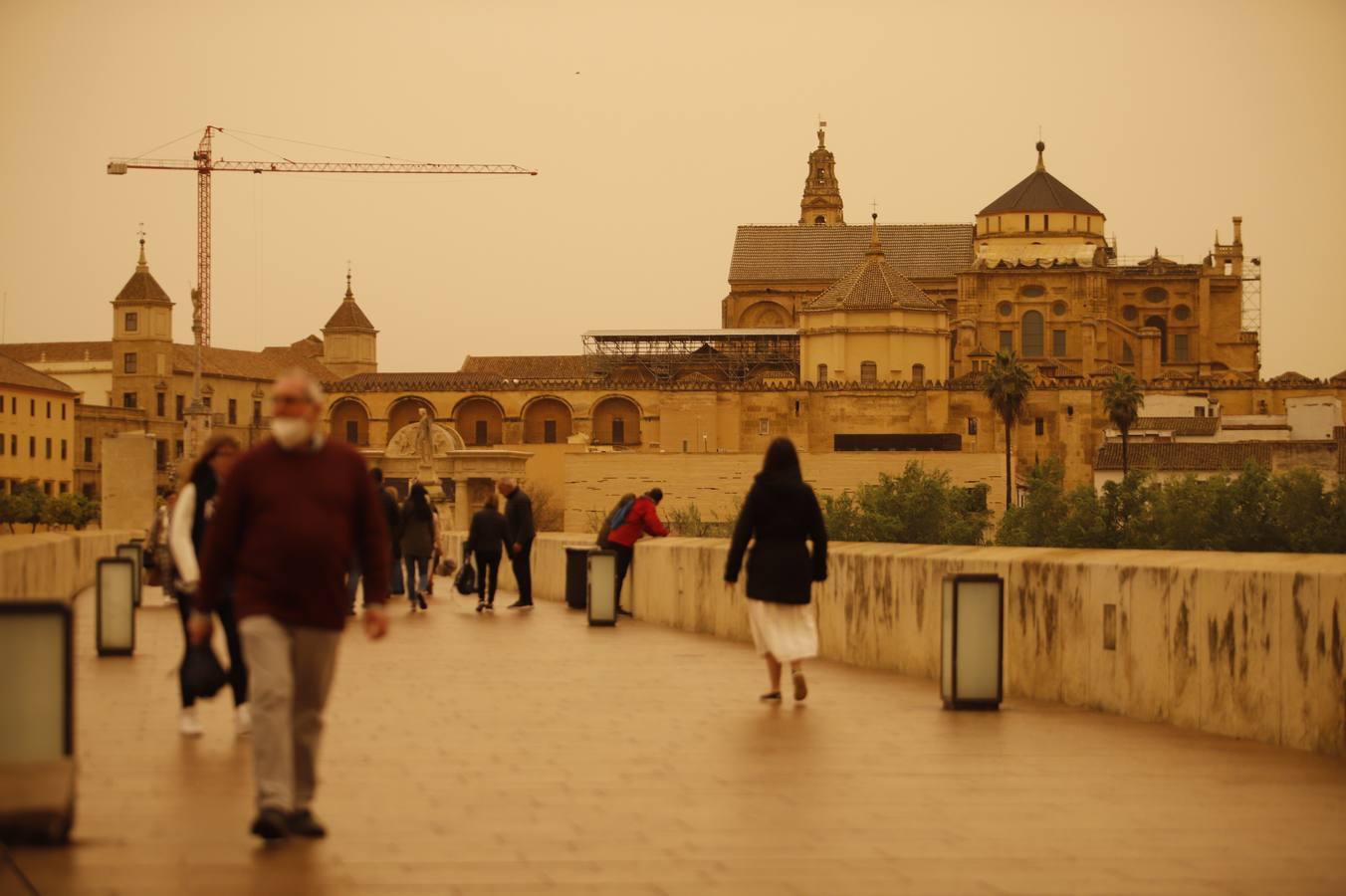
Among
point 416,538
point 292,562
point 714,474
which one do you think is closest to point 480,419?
point 714,474

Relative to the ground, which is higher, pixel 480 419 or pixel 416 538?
pixel 480 419

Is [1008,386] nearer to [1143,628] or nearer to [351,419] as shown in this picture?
[351,419]

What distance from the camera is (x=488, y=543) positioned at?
20656 mm

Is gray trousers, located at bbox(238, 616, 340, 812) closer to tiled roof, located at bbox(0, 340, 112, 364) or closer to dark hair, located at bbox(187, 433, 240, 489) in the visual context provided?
dark hair, located at bbox(187, 433, 240, 489)

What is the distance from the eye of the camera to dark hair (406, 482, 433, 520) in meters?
21.2

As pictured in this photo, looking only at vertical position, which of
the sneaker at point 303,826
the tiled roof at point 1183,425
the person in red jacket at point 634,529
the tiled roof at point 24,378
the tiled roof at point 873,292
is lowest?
the sneaker at point 303,826

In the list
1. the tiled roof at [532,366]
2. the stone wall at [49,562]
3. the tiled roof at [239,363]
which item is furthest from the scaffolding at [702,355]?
the stone wall at [49,562]

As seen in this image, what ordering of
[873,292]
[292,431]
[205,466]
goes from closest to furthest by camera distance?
1. [292,431]
2. [205,466]
3. [873,292]

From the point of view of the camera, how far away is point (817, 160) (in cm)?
13638

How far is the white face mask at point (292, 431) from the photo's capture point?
686cm

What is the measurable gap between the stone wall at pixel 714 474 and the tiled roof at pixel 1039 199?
20574mm

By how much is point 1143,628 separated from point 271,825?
535 centimetres

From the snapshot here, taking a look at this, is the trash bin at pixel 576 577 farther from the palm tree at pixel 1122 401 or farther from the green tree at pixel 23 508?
the palm tree at pixel 1122 401

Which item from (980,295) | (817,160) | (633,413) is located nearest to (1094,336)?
(980,295)
